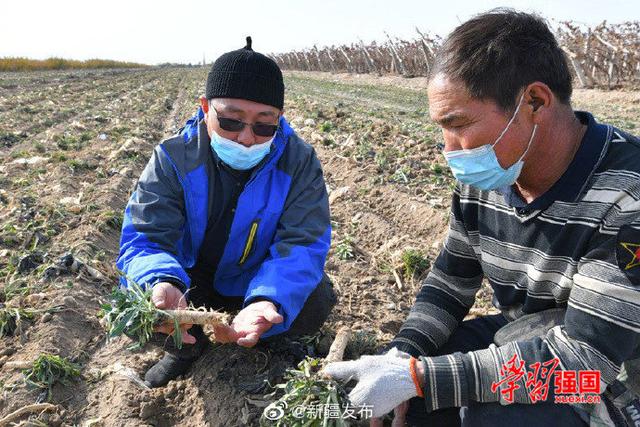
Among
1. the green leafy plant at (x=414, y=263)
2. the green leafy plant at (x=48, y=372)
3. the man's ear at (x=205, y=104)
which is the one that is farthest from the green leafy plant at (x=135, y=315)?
the green leafy plant at (x=414, y=263)

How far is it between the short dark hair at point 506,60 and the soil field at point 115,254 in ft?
5.27

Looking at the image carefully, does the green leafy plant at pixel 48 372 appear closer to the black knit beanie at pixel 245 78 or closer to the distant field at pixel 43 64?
the black knit beanie at pixel 245 78

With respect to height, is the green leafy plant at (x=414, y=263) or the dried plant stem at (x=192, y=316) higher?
the dried plant stem at (x=192, y=316)

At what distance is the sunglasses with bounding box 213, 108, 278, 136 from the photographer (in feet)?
8.94

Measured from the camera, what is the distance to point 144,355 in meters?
3.20

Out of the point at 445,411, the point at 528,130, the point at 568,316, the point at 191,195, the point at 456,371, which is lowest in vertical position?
the point at 445,411

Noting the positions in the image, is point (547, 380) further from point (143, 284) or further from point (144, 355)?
point (144, 355)

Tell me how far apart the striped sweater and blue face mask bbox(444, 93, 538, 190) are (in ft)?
0.33

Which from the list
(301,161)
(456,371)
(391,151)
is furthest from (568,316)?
(391,151)

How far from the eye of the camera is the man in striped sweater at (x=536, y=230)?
175cm

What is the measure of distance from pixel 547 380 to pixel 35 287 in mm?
3407

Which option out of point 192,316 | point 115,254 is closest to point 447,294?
point 192,316

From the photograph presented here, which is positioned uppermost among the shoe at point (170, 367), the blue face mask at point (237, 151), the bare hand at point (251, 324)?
the blue face mask at point (237, 151)

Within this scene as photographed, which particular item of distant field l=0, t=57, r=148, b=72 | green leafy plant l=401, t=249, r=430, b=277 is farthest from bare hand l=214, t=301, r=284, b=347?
distant field l=0, t=57, r=148, b=72
